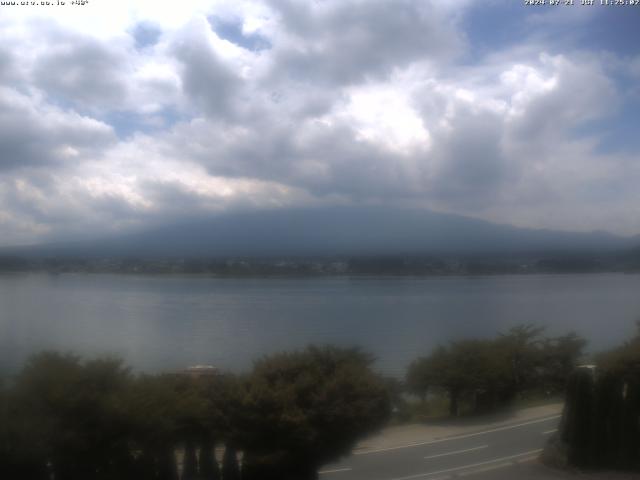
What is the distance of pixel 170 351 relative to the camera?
52.8ft

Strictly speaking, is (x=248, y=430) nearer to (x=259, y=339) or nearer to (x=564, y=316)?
(x=259, y=339)

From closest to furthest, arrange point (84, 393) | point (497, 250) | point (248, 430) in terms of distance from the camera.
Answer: point (84, 393) < point (248, 430) < point (497, 250)

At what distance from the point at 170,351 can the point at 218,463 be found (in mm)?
6896

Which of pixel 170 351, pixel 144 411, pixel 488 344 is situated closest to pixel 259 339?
pixel 170 351

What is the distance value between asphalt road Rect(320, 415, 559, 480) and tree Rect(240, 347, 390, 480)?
2.10ft

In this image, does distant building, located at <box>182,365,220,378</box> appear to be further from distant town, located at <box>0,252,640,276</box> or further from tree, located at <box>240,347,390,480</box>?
distant town, located at <box>0,252,640,276</box>

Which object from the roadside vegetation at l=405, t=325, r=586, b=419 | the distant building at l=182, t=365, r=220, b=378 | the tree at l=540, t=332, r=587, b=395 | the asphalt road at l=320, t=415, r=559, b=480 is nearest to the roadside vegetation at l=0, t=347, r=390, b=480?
the distant building at l=182, t=365, r=220, b=378

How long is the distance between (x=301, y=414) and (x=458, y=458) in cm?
344

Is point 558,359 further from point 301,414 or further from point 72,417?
point 72,417

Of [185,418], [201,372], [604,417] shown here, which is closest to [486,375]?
[604,417]

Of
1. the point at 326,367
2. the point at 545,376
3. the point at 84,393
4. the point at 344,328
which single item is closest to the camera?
the point at 84,393

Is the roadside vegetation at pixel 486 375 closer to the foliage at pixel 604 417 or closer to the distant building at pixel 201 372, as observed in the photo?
the foliage at pixel 604 417

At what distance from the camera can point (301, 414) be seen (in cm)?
966

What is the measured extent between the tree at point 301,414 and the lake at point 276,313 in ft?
6.34
